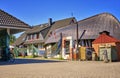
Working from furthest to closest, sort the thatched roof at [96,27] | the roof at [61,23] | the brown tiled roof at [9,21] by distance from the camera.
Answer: the roof at [61,23]
the thatched roof at [96,27]
the brown tiled roof at [9,21]

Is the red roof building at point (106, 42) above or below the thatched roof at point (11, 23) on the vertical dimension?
below

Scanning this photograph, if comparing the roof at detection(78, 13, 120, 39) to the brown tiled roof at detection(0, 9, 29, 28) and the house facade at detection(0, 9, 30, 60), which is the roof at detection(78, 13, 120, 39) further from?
the house facade at detection(0, 9, 30, 60)

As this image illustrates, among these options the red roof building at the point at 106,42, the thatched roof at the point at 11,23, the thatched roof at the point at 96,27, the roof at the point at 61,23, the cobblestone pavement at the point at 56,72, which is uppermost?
the roof at the point at 61,23

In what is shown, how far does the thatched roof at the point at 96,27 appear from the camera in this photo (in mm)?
34875

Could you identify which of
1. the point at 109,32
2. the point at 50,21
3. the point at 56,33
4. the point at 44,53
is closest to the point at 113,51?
the point at 109,32

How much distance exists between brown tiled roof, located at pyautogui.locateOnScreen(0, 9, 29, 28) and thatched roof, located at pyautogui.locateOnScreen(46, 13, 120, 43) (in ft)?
49.2

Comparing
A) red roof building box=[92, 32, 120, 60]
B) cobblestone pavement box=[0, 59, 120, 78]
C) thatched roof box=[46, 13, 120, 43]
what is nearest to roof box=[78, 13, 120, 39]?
thatched roof box=[46, 13, 120, 43]

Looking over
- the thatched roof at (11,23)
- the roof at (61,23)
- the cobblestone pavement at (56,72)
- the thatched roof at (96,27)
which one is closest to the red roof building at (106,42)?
the thatched roof at (96,27)

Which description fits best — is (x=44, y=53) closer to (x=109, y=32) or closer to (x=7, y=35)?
(x=109, y=32)

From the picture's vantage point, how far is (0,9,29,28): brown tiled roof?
20878 millimetres

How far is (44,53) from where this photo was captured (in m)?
44.2

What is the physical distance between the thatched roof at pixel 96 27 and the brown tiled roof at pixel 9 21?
15.0 m

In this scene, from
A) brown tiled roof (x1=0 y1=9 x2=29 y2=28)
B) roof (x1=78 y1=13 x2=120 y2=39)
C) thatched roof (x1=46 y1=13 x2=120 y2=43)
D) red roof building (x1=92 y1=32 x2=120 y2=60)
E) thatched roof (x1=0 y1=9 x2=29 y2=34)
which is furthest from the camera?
thatched roof (x1=46 y1=13 x2=120 y2=43)

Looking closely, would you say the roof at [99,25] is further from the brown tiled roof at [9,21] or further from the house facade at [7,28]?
the house facade at [7,28]
